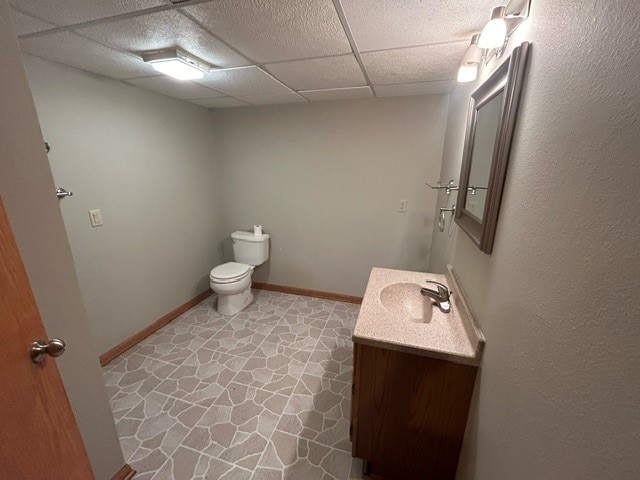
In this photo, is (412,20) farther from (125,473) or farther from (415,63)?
(125,473)

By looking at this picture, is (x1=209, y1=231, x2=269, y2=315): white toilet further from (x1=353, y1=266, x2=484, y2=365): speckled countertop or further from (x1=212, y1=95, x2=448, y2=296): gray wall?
(x1=353, y1=266, x2=484, y2=365): speckled countertop

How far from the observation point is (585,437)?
1.48 feet

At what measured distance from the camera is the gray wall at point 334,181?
7.82 feet

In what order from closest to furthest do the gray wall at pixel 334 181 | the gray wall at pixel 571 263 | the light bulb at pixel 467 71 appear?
1. the gray wall at pixel 571 263
2. the light bulb at pixel 467 71
3. the gray wall at pixel 334 181

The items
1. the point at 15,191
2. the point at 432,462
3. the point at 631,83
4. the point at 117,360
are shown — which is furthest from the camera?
the point at 117,360

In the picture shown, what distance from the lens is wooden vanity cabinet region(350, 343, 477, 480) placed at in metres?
1.04

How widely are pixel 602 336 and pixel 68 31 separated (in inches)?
83.0

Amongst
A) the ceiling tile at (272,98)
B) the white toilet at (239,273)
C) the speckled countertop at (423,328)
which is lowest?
the white toilet at (239,273)

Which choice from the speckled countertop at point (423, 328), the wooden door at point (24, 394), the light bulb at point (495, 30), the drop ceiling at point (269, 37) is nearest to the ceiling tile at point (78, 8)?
the drop ceiling at point (269, 37)

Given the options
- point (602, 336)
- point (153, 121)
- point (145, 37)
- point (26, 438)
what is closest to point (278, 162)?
point (153, 121)

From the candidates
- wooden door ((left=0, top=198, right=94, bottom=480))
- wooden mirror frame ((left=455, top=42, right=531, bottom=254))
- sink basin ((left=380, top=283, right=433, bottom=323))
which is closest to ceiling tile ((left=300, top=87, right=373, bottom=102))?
wooden mirror frame ((left=455, top=42, right=531, bottom=254))

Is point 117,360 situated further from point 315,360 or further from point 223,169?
point 223,169

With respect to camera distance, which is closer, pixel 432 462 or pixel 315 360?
pixel 432 462

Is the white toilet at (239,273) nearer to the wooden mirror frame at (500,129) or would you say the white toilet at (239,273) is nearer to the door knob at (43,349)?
the door knob at (43,349)
